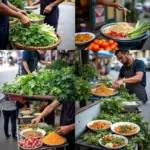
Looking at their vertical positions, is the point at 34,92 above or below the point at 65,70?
below

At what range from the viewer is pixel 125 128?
243cm

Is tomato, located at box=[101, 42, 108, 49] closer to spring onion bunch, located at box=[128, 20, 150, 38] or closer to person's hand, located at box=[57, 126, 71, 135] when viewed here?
spring onion bunch, located at box=[128, 20, 150, 38]

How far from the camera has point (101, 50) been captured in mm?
2338

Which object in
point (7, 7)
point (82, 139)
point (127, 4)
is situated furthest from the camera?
point (82, 139)

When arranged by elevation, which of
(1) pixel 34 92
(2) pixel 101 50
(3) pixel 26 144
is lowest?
(3) pixel 26 144

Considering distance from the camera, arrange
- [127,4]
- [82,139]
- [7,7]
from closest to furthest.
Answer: [7,7]
[127,4]
[82,139]

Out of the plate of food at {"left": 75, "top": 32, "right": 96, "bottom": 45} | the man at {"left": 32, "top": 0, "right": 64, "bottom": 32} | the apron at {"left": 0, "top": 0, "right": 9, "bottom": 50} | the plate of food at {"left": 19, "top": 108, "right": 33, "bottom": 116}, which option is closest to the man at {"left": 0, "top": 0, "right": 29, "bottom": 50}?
the apron at {"left": 0, "top": 0, "right": 9, "bottom": 50}

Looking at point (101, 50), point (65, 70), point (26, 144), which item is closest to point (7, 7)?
point (65, 70)

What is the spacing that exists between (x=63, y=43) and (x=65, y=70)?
22 centimetres

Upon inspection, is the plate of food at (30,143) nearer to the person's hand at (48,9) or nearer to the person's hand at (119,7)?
the person's hand at (48,9)

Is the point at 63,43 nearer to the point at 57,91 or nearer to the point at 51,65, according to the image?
the point at 51,65

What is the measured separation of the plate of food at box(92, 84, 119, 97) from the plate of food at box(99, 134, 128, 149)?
361 mm

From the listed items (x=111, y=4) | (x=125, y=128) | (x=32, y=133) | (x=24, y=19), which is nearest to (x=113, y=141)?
(x=125, y=128)

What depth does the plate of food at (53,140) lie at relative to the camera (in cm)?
236
